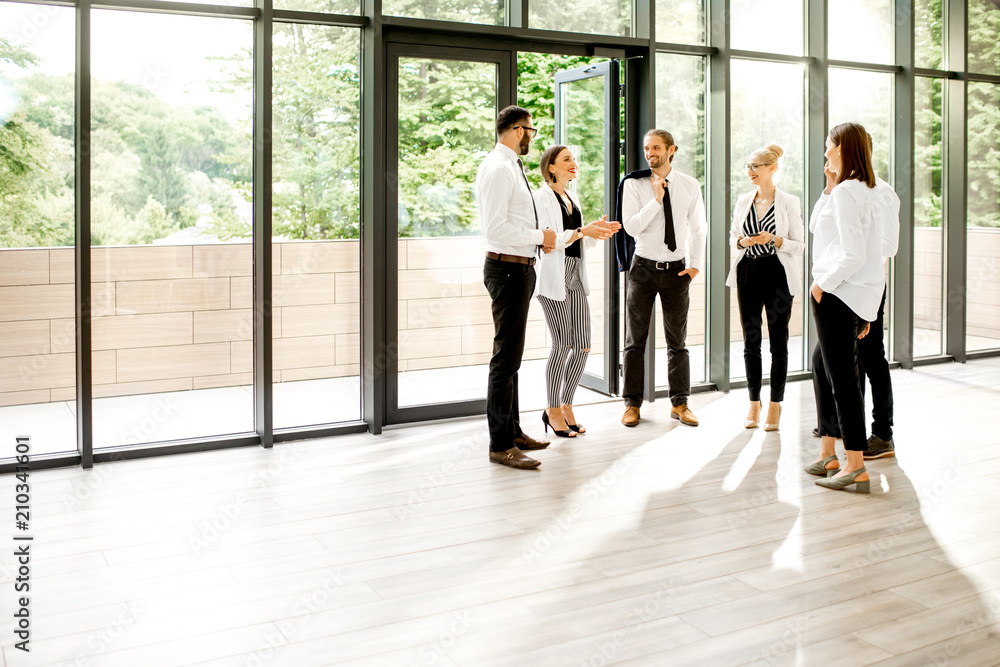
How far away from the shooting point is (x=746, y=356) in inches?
228

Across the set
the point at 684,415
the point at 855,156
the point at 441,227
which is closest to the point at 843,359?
the point at 855,156

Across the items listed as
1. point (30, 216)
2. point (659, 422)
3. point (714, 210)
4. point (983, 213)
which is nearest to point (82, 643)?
point (30, 216)

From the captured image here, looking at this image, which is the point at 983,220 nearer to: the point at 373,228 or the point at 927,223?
the point at 927,223

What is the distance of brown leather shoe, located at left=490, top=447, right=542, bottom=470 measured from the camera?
191 inches

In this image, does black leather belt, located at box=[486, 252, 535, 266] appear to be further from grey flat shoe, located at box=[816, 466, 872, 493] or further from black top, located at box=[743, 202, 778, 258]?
grey flat shoe, located at box=[816, 466, 872, 493]

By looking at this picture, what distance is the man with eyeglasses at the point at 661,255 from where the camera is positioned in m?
5.72

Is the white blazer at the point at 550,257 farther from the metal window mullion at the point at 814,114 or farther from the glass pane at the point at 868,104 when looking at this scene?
the glass pane at the point at 868,104

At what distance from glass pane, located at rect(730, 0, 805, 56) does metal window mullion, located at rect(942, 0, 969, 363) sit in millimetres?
1688

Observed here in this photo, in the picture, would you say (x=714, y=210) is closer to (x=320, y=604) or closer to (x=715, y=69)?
(x=715, y=69)

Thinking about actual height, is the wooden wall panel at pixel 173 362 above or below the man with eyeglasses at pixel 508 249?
below

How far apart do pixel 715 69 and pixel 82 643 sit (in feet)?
19.1

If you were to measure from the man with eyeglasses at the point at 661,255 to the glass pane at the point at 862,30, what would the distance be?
264 cm

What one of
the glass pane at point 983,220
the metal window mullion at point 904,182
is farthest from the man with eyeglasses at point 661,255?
the glass pane at point 983,220

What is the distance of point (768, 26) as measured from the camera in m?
7.24
